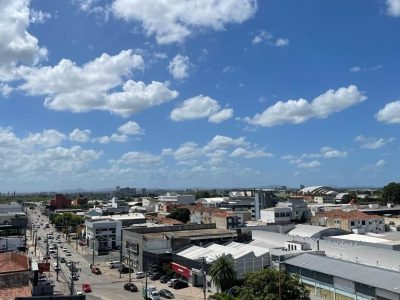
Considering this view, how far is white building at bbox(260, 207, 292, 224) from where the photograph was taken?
4641 inches

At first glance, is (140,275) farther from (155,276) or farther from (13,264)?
(13,264)

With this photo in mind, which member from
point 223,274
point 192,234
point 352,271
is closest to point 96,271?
point 192,234

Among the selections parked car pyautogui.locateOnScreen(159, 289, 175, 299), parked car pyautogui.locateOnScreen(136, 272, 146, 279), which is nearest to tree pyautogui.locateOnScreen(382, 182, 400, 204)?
parked car pyautogui.locateOnScreen(136, 272, 146, 279)

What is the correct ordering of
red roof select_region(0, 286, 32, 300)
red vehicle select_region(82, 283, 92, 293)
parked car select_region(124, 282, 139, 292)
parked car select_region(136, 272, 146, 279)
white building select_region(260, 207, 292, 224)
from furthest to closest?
white building select_region(260, 207, 292, 224), parked car select_region(136, 272, 146, 279), parked car select_region(124, 282, 139, 292), red vehicle select_region(82, 283, 92, 293), red roof select_region(0, 286, 32, 300)

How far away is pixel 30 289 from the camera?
37562 mm

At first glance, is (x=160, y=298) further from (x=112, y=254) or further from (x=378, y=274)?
(x=112, y=254)

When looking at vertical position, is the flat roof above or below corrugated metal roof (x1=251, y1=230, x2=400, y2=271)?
above

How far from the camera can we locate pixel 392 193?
532 feet

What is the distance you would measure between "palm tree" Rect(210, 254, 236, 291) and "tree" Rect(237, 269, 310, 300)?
34.4ft

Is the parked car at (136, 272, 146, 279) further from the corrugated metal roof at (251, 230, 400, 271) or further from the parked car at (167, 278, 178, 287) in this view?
the corrugated metal roof at (251, 230, 400, 271)

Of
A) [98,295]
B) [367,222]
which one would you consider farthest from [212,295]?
[367,222]

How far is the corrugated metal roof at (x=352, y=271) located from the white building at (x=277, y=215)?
63347 mm

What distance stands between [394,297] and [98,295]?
31.4m

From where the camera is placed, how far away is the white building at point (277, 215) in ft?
387
